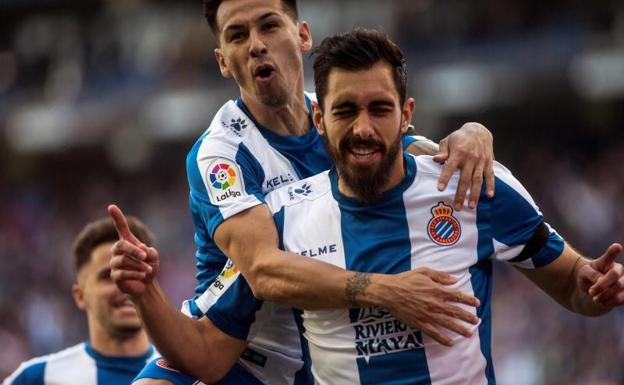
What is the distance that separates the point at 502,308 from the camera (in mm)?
13898

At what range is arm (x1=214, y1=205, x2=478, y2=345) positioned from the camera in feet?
15.4

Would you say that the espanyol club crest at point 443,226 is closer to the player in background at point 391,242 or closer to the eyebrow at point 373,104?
the player in background at point 391,242

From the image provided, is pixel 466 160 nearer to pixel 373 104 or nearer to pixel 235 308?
pixel 373 104

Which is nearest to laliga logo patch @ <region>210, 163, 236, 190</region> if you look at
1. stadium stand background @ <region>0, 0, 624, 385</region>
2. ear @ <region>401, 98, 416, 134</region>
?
ear @ <region>401, 98, 416, 134</region>

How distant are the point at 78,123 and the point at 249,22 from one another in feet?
70.5

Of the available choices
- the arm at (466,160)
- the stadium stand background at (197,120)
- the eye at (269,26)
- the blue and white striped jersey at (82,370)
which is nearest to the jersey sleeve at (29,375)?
the blue and white striped jersey at (82,370)

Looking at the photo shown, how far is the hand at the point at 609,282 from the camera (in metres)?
4.84

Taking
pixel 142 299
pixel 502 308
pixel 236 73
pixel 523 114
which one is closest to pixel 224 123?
pixel 236 73

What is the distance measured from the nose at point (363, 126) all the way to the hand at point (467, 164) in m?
0.42

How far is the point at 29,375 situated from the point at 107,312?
580 mm

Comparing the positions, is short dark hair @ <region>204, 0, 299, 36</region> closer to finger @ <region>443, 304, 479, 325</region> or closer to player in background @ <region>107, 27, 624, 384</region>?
player in background @ <region>107, 27, 624, 384</region>

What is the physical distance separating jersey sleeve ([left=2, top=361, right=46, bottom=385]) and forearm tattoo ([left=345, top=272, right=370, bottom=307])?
303 cm

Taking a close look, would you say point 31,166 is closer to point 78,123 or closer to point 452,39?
point 78,123

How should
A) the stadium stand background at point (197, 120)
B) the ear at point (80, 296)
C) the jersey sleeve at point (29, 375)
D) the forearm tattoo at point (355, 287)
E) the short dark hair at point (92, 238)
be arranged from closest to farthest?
the forearm tattoo at point (355, 287) < the jersey sleeve at point (29, 375) < the short dark hair at point (92, 238) < the ear at point (80, 296) < the stadium stand background at point (197, 120)
